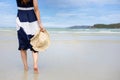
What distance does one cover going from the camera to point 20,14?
523 cm

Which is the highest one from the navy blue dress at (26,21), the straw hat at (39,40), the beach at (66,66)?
the navy blue dress at (26,21)

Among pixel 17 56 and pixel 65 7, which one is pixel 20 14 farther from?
pixel 65 7

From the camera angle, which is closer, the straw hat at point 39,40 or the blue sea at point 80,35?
the straw hat at point 39,40

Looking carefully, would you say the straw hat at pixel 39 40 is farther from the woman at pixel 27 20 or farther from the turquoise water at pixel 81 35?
the turquoise water at pixel 81 35

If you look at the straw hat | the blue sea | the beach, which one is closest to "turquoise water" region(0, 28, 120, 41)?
the blue sea

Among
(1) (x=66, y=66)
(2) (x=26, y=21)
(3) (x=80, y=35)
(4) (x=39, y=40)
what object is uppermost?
(2) (x=26, y=21)

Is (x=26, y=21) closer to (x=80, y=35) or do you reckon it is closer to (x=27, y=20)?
(x=27, y=20)

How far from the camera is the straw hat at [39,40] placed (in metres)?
5.18

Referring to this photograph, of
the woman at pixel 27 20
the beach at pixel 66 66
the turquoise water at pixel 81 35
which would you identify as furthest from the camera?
the turquoise water at pixel 81 35

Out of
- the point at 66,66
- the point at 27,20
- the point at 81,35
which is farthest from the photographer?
the point at 81,35

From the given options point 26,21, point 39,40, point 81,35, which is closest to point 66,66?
point 39,40

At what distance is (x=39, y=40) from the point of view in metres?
5.22

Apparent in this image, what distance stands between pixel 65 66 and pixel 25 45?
65 centimetres

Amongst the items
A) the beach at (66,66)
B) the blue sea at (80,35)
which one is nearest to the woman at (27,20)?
the beach at (66,66)
